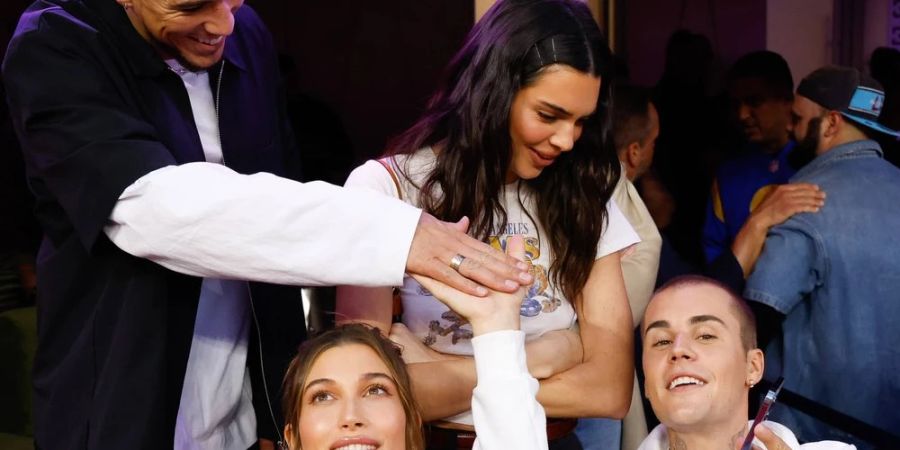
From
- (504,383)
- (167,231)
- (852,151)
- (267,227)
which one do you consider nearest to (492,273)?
(504,383)

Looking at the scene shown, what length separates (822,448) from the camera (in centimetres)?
229

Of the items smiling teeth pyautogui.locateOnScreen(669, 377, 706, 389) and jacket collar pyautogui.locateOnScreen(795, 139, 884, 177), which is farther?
jacket collar pyautogui.locateOnScreen(795, 139, 884, 177)

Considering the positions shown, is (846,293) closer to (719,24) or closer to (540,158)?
(540,158)

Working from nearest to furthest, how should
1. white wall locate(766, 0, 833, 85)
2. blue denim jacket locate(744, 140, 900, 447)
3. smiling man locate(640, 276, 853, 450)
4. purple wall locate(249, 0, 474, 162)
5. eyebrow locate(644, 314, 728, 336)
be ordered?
smiling man locate(640, 276, 853, 450) → eyebrow locate(644, 314, 728, 336) → blue denim jacket locate(744, 140, 900, 447) → purple wall locate(249, 0, 474, 162) → white wall locate(766, 0, 833, 85)

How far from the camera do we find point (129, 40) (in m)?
1.80

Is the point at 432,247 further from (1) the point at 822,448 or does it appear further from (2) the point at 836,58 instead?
(2) the point at 836,58

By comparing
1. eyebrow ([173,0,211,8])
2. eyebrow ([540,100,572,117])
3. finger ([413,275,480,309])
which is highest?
eyebrow ([173,0,211,8])

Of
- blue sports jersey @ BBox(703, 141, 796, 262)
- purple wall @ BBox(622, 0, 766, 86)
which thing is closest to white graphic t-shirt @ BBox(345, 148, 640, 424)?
blue sports jersey @ BBox(703, 141, 796, 262)

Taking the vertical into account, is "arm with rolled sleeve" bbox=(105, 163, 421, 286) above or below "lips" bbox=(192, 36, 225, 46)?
below

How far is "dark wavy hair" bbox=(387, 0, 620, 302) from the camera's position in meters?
2.03

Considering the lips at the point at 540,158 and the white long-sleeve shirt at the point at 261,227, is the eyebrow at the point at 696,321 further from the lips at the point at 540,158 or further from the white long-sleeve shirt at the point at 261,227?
the white long-sleeve shirt at the point at 261,227

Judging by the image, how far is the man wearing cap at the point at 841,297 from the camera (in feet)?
10.1

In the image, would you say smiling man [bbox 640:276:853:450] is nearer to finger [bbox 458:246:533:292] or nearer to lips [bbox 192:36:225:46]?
finger [bbox 458:246:533:292]

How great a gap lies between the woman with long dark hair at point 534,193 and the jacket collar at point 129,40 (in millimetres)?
407
